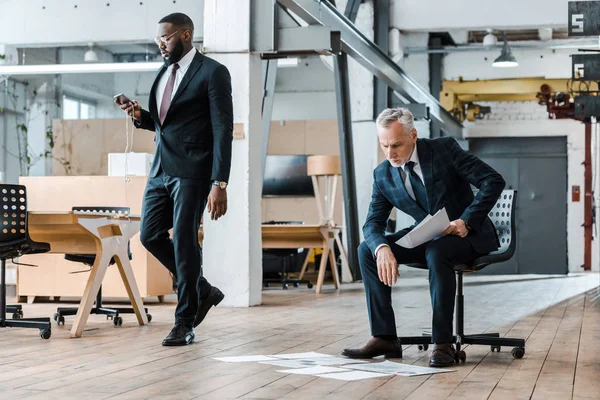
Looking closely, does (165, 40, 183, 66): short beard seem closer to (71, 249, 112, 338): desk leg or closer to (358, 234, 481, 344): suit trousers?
(71, 249, 112, 338): desk leg

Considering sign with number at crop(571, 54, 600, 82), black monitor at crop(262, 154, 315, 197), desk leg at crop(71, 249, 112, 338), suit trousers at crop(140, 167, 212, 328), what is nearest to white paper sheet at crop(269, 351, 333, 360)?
suit trousers at crop(140, 167, 212, 328)

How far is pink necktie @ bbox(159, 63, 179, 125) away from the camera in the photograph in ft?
13.6

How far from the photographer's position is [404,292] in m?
8.60

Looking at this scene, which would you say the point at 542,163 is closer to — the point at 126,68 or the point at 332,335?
the point at 126,68

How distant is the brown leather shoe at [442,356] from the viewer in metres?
3.37

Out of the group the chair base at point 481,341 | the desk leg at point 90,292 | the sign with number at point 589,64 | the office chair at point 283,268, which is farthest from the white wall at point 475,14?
the chair base at point 481,341

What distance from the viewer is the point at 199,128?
13.5 ft

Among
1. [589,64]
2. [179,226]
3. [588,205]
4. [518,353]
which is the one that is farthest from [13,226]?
[588,205]

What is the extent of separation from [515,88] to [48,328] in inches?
457

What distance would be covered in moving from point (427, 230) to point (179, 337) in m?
1.36

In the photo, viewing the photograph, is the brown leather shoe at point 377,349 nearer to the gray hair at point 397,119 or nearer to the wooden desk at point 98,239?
the gray hair at point 397,119

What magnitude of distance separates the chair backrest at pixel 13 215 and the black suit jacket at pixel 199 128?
1.02 metres

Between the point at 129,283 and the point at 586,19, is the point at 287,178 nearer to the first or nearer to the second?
the point at 586,19

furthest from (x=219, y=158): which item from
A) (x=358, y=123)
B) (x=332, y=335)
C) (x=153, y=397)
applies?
(x=358, y=123)
